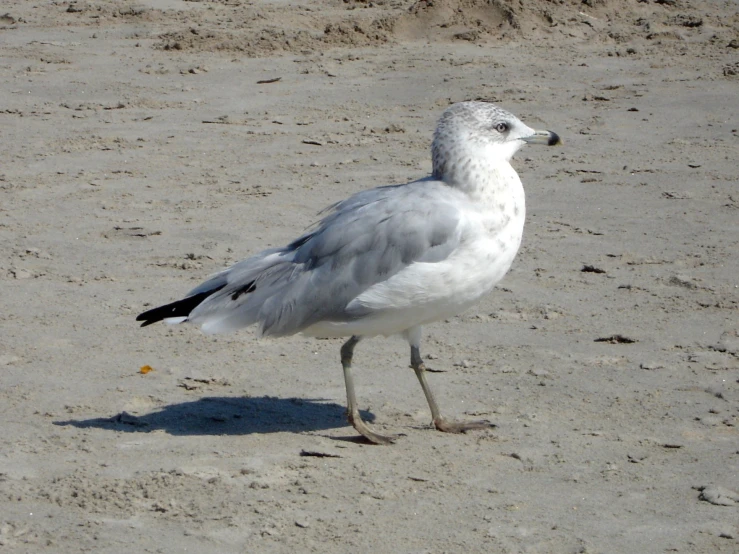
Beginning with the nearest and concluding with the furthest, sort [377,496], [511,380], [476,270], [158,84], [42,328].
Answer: [377,496]
[476,270]
[511,380]
[42,328]
[158,84]

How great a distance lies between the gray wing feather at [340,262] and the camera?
4.90 meters

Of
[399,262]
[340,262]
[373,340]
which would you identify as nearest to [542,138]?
[399,262]

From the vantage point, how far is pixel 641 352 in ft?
19.7

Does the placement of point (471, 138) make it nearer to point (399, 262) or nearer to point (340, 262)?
point (399, 262)

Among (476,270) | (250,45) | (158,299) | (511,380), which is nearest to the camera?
(476,270)

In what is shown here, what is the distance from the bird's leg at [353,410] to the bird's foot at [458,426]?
0.22 m

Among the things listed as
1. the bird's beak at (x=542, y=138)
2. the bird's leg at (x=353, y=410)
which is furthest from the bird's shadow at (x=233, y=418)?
the bird's beak at (x=542, y=138)

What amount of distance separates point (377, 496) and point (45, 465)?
1.34 meters

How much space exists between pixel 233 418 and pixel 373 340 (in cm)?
116

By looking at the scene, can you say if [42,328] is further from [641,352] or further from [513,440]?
[641,352]

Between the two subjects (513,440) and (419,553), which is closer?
(419,553)

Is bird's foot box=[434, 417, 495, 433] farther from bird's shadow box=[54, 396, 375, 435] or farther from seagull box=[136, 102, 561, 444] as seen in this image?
bird's shadow box=[54, 396, 375, 435]

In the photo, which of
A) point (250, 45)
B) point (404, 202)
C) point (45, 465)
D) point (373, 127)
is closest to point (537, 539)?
point (404, 202)

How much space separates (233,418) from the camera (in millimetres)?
5277
